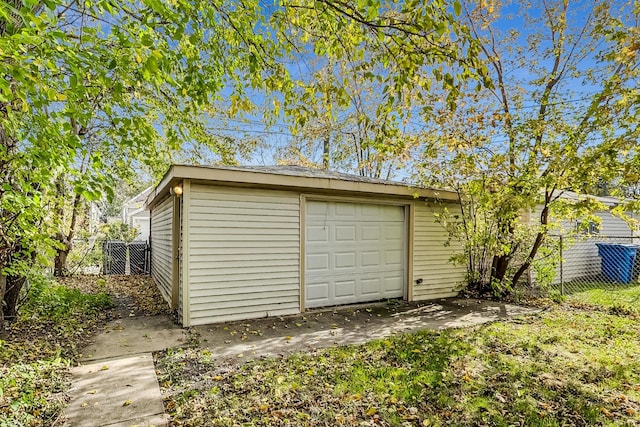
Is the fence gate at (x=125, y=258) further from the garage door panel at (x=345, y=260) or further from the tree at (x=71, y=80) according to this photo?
the garage door panel at (x=345, y=260)

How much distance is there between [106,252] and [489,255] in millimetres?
10642

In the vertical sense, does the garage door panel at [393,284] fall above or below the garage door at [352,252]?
below

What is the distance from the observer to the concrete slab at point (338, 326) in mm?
4320

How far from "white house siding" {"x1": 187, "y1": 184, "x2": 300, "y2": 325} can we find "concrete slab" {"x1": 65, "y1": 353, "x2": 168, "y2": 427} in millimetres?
1545

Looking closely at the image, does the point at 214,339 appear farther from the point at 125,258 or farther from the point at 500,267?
the point at 125,258

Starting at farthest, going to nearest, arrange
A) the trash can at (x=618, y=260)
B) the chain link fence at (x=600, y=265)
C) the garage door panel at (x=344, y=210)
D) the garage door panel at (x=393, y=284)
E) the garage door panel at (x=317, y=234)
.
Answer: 1. the trash can at (x=618, y=260)
2. the chain link fence at (x=600, y=265)
3. the garage door panel at (x=393, y=284)
4. the garage door panel at (x=344, y=210)
5. the garage door panel at (x=317, y=234)

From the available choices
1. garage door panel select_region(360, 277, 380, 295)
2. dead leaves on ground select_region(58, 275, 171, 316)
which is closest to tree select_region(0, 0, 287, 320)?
dead leaves on ground select_region(58, 275, 171, 316)

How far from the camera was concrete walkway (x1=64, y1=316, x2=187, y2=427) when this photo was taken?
2.68 m

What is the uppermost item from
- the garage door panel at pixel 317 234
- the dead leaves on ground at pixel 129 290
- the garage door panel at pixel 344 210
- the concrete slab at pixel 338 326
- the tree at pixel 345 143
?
the tree at pixel 345 143

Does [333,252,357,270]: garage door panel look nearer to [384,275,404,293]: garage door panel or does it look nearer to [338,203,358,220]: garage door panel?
[338,203,358,220]: garage door panel

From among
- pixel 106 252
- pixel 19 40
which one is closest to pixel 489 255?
pixel 19 40

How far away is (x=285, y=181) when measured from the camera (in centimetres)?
546

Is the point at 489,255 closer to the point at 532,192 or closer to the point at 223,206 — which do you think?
the point at 532,192

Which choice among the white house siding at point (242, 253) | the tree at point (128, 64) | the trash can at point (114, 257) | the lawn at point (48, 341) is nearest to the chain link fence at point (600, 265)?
the white house siding at point (242, 253)
